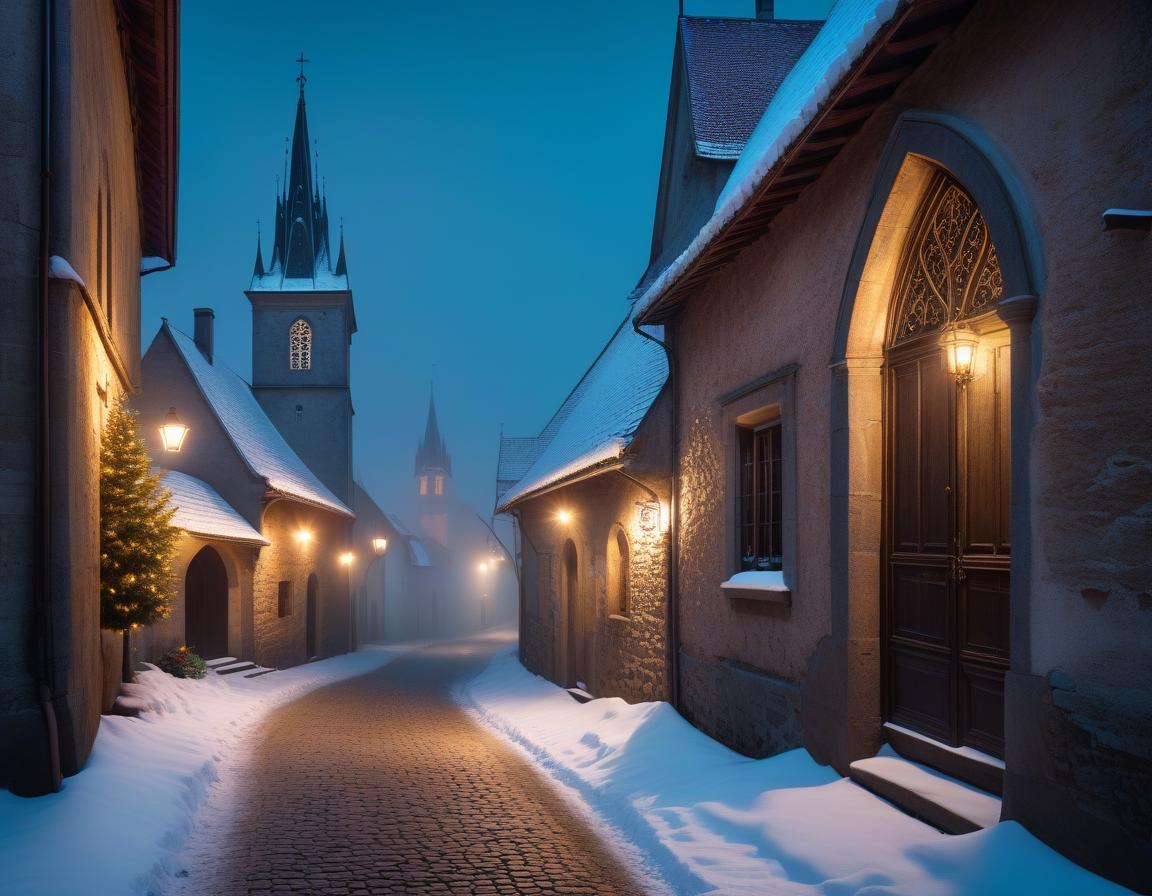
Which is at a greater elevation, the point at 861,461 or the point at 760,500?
the point at 861,461

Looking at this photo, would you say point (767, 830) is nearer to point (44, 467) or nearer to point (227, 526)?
point (44, 467)

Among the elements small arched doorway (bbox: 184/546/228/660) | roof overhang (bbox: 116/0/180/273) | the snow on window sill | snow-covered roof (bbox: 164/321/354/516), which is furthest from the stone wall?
snow-covered roof (bbox: 164/321/354/516)

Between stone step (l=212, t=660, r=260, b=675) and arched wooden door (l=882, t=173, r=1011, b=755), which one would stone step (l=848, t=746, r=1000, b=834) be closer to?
arched wooden door (l=882, t=173, r=1011, b=755)

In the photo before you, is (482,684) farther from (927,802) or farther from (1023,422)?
(1023,422)

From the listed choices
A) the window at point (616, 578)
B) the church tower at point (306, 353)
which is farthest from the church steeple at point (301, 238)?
the window at point (616, 578)

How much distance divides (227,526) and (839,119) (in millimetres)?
15899

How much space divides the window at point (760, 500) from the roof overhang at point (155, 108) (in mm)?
8022

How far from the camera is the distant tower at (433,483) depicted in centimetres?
8644

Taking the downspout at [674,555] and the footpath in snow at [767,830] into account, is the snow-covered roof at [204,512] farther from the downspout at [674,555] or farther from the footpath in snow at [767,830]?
the footpath in snow at [767,830]

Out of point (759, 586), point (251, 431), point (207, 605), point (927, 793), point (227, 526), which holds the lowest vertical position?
point (207, 605)

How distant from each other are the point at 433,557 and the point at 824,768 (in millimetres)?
60446

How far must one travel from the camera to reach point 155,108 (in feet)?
40.9

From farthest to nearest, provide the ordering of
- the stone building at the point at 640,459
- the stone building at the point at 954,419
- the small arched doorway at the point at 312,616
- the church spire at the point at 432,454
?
the church spire at the point at 432,454
the small arched doorway at the point at 312,616
the stone building at the point at 640,459
the stone building at the point at 954,419

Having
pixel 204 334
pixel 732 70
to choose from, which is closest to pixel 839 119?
pixel 732 70
